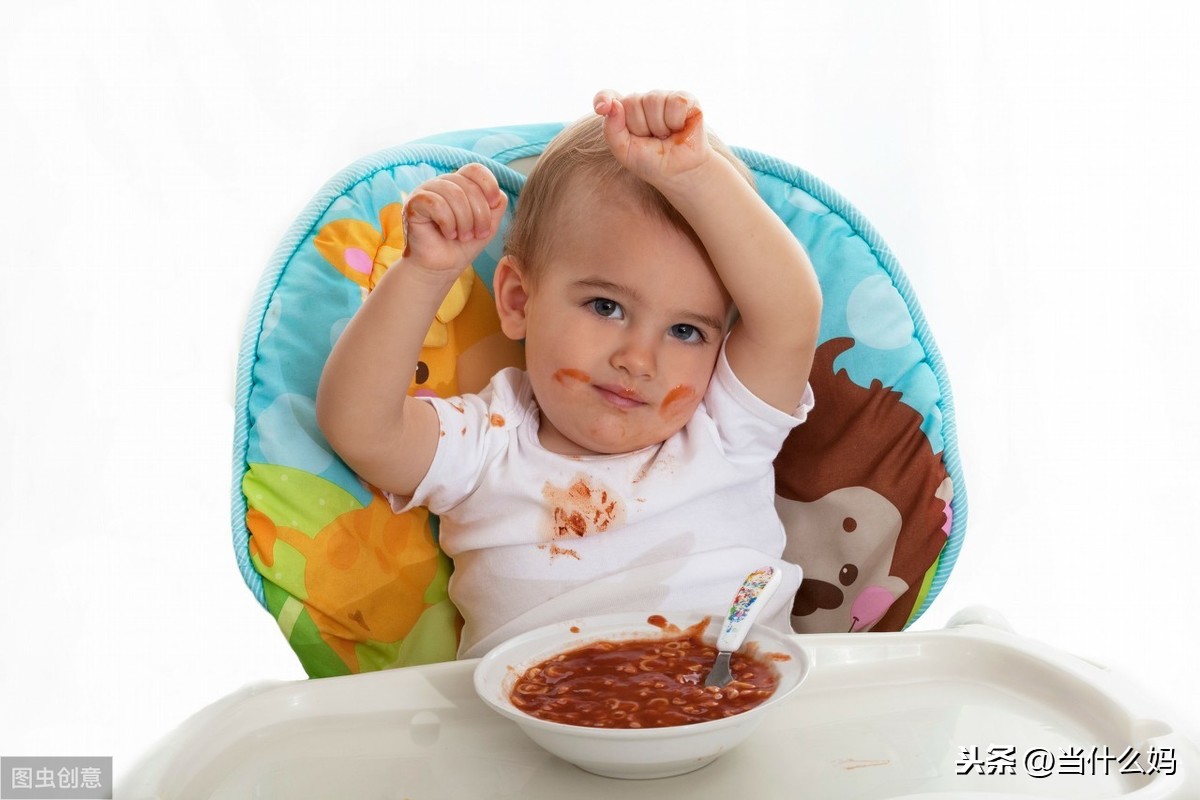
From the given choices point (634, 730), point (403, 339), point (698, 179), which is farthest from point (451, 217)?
point (634, 730)

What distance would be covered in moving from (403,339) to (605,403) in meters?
0.22

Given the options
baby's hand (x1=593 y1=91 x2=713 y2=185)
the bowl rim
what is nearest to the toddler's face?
baby's hand (x1=593 y1=91 x2=713 y2=185)

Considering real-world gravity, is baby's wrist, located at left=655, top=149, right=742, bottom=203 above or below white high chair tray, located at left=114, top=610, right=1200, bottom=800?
above

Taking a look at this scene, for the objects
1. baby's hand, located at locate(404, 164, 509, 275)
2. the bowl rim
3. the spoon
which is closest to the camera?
the bowl rim

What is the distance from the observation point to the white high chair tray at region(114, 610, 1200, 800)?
885 millimetres

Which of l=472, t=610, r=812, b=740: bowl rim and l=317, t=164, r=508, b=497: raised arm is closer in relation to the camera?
l=472, t=610, r=812, b=740: bowl rim

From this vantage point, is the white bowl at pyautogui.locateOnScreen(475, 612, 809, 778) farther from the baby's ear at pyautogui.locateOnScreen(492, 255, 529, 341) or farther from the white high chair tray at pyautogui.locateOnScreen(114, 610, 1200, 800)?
the baby's ear at pyautogui.locateOnScreen(492, 255, 529, 341)

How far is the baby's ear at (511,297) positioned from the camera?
1.29 metres

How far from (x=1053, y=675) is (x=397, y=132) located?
4.11 feet

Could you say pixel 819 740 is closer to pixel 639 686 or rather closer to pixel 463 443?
pixel 639 686

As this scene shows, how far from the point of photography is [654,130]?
1.04 m

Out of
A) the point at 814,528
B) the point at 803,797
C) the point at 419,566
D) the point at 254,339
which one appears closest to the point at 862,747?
the point at 803,797

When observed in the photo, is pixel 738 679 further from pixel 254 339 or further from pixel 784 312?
pixel 254 339

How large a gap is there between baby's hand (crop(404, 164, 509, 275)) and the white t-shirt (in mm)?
220
